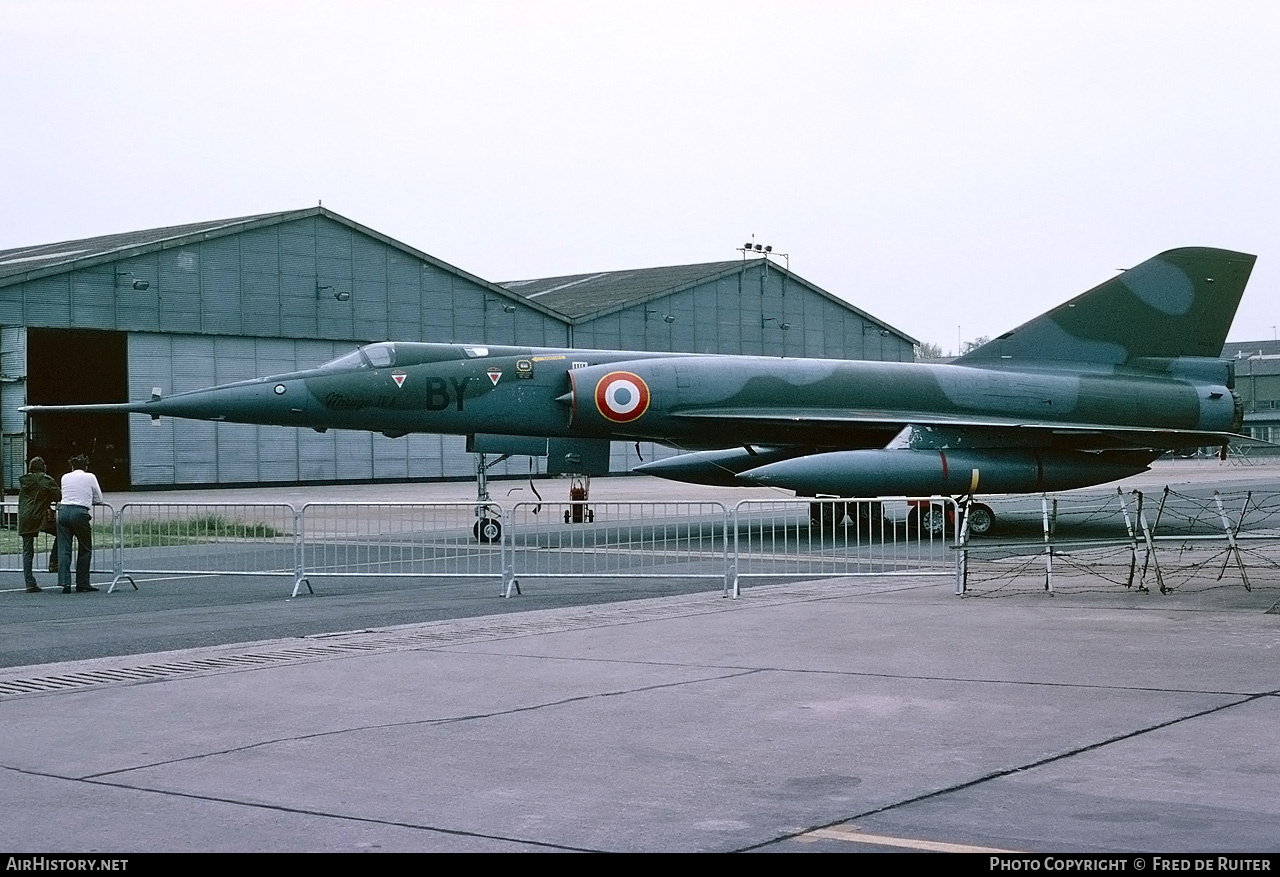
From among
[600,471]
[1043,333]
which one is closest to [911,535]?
[600,471]

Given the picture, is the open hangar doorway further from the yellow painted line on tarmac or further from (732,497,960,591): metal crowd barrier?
the yellow painted line on tarmac

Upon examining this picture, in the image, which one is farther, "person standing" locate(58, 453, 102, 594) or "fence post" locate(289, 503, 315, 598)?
"person standing" locate(58, 453, 102, 594)

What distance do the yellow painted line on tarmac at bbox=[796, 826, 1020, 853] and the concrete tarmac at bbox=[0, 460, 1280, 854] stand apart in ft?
0.04

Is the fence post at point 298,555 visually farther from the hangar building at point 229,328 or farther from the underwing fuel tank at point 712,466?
the hangar building at point 229,328

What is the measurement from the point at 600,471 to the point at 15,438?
24.2 meters

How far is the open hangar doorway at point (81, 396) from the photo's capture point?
44.8 meters

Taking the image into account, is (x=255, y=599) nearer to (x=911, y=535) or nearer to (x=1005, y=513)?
(x=911, y=535)

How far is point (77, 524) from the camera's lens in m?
15.6

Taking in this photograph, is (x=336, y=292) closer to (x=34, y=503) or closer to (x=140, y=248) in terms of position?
(x=140, y=248)

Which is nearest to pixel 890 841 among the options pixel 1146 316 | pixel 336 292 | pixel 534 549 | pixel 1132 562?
pixel 1132 562

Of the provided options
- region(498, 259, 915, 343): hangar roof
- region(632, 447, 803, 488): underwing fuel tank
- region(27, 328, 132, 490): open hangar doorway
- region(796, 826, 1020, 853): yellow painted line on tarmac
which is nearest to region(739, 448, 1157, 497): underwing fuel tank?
region(632, 447, 803, 488): underwing fuel tank

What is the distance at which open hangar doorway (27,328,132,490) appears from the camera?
4478 cm

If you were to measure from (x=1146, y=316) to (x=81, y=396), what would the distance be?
1437 inches

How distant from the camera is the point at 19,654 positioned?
10.1 metres
